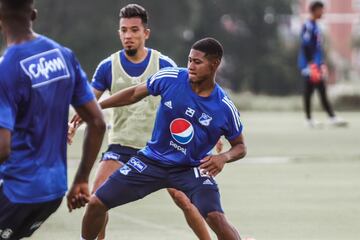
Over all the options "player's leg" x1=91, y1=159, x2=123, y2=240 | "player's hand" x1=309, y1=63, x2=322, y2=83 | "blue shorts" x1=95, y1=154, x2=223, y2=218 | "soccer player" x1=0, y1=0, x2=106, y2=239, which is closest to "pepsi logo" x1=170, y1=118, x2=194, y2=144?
"blue shorts" x1=95, y1=154, x2=223, y2=218

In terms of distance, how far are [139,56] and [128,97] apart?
→ 4.92 feet

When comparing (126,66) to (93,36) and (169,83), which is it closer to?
(169,83)

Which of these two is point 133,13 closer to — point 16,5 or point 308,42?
point 16,5

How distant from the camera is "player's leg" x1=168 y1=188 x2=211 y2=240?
30.1 feet

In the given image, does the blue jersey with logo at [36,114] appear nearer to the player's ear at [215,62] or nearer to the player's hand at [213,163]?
the player's hand at [213,163]

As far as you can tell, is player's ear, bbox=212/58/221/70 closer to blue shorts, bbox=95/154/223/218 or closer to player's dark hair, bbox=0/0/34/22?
blue shorts, bbox=95/154/223/218

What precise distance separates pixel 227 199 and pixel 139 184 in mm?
4776

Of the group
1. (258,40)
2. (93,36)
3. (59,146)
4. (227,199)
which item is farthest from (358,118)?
(258,40)

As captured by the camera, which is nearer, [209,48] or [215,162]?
[215,162]

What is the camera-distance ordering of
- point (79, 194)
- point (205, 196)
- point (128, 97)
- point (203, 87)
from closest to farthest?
point (79, 194) → point (205, 196) → point (203, 87) → point (128, 97)

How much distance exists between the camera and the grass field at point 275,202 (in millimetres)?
10398

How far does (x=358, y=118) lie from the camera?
31.5 meters

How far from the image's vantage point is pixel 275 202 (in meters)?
12.6

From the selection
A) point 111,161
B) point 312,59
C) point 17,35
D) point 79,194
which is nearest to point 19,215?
point 79,194
